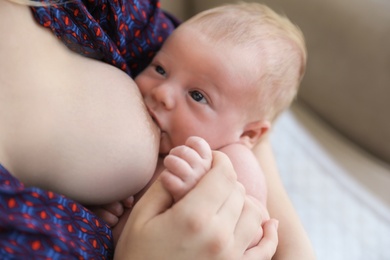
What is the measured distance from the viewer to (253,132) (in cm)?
85

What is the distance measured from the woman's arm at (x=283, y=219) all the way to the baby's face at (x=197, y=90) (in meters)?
0.09

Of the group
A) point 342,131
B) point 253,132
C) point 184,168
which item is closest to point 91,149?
point 184,168

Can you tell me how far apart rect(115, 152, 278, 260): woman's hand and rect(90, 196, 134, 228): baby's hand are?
0.09 meters

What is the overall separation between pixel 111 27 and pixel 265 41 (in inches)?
10.5

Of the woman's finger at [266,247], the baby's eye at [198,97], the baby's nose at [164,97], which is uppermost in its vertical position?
the baby's nose at [164,97]

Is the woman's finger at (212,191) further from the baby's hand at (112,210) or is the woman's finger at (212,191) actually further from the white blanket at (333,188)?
the white blanket at (333,188)

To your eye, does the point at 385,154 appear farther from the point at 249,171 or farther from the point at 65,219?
the point at 65,219

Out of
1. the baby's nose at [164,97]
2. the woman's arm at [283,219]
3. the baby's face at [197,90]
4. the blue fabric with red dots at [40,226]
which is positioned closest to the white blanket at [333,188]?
the woman's arm at [283,219]

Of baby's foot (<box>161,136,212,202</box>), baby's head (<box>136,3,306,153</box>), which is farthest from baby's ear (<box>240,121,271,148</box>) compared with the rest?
baby's foot (<box>161,136,212,202</box>)

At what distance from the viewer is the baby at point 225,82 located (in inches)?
29.2

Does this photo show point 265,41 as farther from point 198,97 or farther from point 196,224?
point 196,224

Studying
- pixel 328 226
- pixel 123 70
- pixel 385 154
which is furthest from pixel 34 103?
pixel 385 154

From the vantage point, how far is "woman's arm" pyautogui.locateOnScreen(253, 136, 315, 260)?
27.0 inches

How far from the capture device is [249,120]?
2.70 feet
